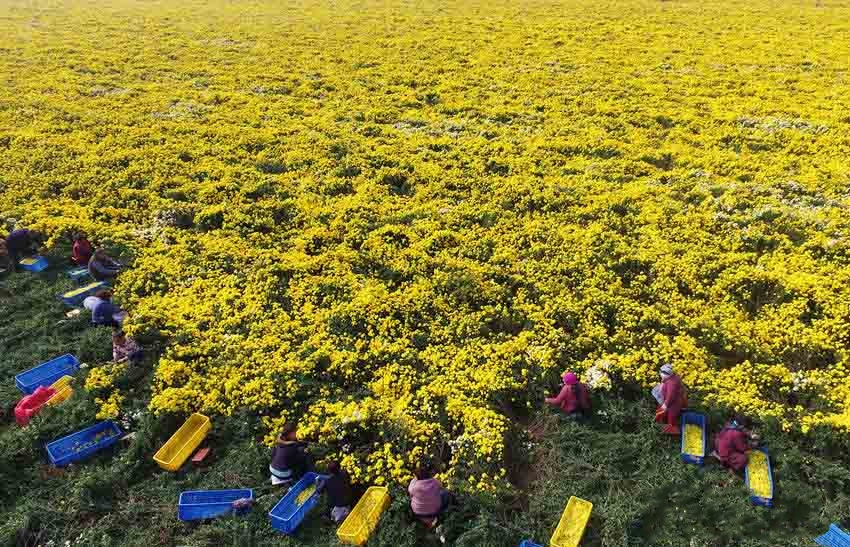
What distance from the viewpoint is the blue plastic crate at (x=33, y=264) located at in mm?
16266

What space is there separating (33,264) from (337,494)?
40.7ft

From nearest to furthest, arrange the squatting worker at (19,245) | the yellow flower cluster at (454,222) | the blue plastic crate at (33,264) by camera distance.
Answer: the yellow flower cluster at (454,222)
the blue plastic crate at (33,264)
the squatting worker at (19,245)

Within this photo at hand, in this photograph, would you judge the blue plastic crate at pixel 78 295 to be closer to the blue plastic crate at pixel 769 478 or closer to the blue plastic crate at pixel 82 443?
the blue plastic crate at pixel 82 443

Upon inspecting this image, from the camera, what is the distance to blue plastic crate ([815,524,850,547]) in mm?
8672

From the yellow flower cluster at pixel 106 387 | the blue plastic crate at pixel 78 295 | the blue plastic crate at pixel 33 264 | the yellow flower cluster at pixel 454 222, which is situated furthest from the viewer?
the blue plastic crate at pixel 33 264

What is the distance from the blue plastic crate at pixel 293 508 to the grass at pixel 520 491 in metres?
0.18

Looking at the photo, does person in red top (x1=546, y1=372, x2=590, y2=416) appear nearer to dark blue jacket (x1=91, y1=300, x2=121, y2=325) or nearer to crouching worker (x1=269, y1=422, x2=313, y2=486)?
crouching worker (x1=269, y1=422, x2=313, y2=486)

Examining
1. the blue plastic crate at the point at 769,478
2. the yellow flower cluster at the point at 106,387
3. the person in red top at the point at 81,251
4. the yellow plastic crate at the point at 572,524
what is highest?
the person in red top at the point at 81,251

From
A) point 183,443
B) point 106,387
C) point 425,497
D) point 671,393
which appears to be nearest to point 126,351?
point 106,387

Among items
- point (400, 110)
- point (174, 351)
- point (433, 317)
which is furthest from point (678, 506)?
point (400, 110)

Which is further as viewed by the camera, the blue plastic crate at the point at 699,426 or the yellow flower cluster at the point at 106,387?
the yellow flower cluster at the point at 106,387

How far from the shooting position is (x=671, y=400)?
34.9 ft

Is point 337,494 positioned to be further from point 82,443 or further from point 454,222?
point 454,222

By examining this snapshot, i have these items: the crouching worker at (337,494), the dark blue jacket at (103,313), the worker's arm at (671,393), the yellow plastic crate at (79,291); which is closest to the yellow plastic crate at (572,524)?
the worker's arm at (671,393)
